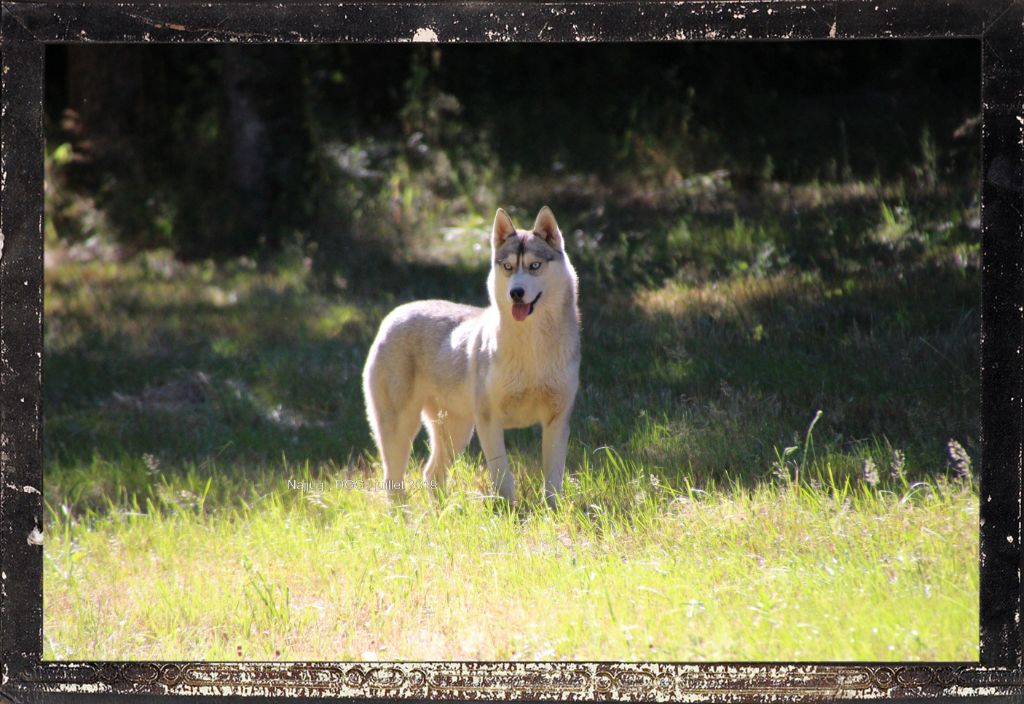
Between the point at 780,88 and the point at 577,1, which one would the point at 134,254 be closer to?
the point at 780,88

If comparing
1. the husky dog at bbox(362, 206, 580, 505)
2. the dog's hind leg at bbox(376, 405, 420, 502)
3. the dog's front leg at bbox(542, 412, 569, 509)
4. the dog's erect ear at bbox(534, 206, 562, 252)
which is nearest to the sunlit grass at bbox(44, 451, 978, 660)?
the dog's front leg at bbox(542, 412, 569, 509)

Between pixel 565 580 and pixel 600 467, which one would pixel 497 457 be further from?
pixel 565 580

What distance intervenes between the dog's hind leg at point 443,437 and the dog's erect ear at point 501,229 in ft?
3.37

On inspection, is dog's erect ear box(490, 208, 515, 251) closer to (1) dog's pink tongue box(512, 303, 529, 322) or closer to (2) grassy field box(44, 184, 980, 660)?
(1) dog's pink tongue box(512, 303, 529, 322)

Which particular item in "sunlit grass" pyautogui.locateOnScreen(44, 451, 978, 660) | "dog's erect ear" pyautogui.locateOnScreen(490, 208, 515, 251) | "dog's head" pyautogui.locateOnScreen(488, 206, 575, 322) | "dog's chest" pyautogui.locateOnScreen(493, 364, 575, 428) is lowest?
"sunlit grass" pyautogui.locateOnScreen(44, 451, 978, 660)

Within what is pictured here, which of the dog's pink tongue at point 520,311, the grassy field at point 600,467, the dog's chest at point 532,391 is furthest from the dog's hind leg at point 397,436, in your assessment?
the dog's pink tongue at point 520,311

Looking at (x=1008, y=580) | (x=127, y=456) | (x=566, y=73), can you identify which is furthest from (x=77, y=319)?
(x=1008, y=580)

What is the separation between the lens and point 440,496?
4879mm

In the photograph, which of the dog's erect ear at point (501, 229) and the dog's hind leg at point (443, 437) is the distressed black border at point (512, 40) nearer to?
the dog's erect ear at point (501, 229)

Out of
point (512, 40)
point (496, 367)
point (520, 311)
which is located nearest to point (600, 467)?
point (496, 367)

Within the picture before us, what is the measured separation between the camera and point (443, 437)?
19.3ft

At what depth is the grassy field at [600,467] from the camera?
12.6ft

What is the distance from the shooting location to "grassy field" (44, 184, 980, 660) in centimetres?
384

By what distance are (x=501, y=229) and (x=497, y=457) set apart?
1.11 m
